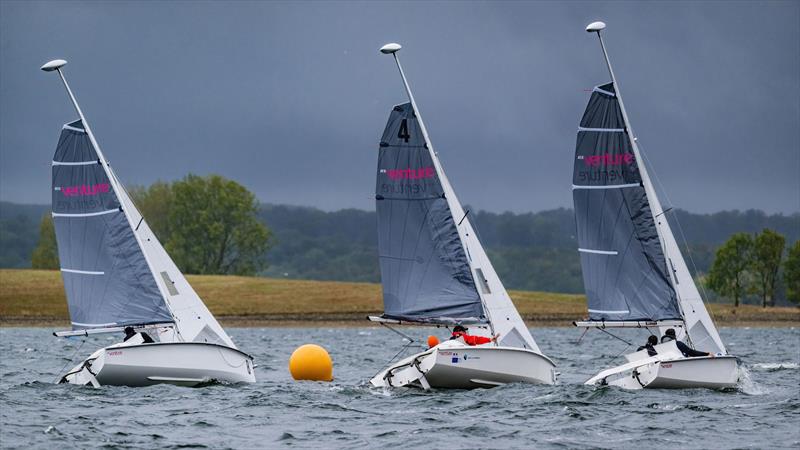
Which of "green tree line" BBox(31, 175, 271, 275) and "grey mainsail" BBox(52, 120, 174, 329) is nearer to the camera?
"grey mainsail" BBox(52, 120, 174, 329)

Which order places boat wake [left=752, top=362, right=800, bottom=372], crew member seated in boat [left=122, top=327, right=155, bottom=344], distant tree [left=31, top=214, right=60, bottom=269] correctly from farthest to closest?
distant tree [left=31, top=214, right=60, bottom=269] < boat wake [left=752, top=362, right=800, bottom=372] < crew member seated in boat [left=122, top=327, right=155, bottom=344]

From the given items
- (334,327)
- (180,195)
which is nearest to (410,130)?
(334,327)

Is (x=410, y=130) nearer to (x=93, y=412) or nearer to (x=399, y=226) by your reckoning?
(x=399, y=226)

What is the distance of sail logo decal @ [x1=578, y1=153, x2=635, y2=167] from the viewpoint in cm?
4181

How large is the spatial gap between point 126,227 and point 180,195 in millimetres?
130150

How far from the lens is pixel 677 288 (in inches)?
1615

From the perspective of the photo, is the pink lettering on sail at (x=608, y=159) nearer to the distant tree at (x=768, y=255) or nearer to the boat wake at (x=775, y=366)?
the boat wake at (x=775, y=366)

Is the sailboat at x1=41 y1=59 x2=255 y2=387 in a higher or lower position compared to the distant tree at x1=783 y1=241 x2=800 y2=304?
lower

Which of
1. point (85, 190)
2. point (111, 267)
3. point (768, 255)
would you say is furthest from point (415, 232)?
point (768, 255)

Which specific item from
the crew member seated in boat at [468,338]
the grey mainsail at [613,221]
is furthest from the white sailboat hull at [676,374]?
the crew member seated in boat at [468,338]

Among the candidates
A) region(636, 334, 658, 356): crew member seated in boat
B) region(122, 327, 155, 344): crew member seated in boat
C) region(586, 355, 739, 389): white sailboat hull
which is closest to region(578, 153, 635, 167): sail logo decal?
region(636, 334, 658, 356): crew member seated in boat

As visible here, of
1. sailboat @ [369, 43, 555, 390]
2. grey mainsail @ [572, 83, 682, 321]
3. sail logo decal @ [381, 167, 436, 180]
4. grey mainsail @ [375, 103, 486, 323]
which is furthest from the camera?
grey mainsail @ [572, 83, 682, 321]

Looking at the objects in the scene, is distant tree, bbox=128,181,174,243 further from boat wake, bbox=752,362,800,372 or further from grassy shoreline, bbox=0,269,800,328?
boat wake, bbox=752,362,800,372

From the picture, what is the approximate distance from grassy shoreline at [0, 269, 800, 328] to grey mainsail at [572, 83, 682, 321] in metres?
70.1
